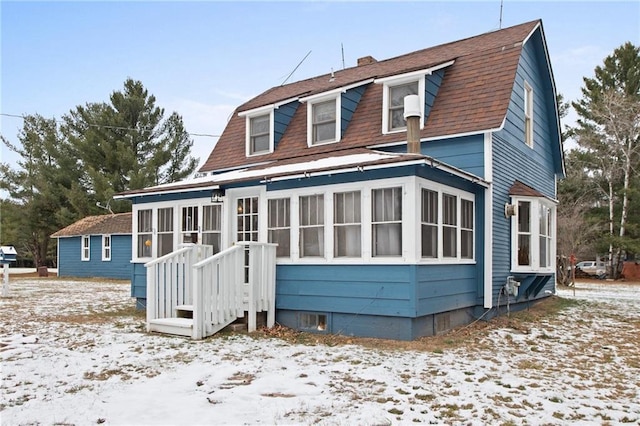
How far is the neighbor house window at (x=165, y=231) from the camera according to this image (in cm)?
1077

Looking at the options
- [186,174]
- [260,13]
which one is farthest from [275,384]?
[186,174]

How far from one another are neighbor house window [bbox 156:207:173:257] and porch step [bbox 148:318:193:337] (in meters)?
2.40

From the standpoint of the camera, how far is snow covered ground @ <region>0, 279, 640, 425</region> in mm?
4441

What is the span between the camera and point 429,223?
823cm

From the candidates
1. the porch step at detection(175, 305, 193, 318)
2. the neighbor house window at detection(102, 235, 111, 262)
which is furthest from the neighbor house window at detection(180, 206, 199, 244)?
the neighbor house window at detection(102, 235, 111, 262)

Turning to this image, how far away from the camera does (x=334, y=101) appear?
11.4 meters

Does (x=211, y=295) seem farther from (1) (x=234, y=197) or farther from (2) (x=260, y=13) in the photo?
(2) (x=260, y=13)

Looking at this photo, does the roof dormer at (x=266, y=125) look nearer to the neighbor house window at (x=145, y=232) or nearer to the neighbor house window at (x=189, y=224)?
the neighbor house window at (x=189, y=224)

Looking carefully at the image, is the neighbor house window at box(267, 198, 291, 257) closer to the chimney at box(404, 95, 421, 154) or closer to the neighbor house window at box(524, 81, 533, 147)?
the chimney at box(404, 95, 421, 154)

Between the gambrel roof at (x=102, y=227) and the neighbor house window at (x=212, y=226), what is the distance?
15522 mm

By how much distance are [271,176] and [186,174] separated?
2896cm

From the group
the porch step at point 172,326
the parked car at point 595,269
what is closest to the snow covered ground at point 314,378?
the porch step at point 172,326

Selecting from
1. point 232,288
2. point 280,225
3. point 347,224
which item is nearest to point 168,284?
point 232,288

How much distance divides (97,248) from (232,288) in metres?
20.5
